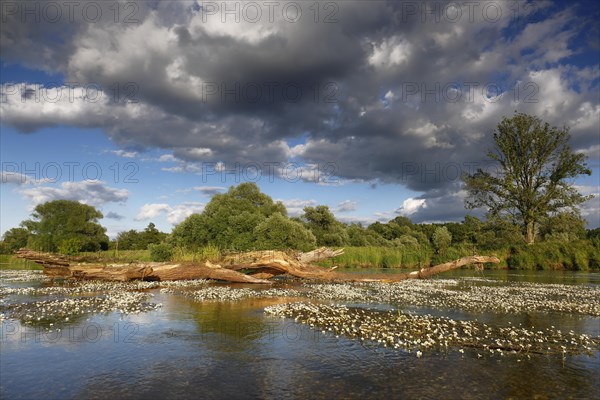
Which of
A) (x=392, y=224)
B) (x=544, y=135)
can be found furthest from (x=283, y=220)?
(x=392, y=224)

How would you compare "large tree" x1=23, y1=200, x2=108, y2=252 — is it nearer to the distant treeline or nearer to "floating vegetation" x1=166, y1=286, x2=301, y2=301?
the distant treeline

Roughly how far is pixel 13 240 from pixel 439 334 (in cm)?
11936

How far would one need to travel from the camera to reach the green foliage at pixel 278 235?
4112 cm

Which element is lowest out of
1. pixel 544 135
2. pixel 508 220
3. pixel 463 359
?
pixel 463 359

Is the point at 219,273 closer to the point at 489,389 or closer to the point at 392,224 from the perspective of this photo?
the point at 489,389

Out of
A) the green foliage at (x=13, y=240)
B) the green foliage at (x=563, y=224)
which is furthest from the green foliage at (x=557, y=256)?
the green foliage at (x=13, y=240)

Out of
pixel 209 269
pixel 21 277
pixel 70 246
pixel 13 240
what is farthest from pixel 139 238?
pixel 209 269

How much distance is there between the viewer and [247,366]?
29.6 ft

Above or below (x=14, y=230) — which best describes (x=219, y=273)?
below

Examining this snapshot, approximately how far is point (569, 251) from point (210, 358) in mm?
48947

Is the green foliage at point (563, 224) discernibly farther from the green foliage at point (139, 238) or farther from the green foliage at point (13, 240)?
the green foliage at point (13, 240)

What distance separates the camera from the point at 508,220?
54625 millimetres

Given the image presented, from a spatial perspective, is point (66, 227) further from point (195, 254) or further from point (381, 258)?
point (381, 258)

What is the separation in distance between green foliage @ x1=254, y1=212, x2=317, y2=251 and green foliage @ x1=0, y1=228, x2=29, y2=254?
85095 millimetres
